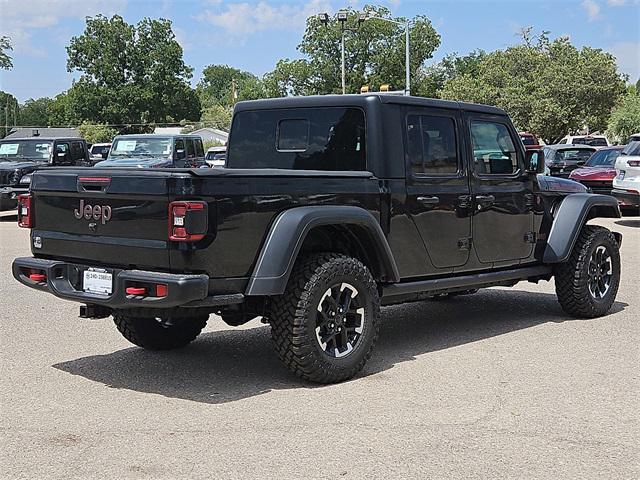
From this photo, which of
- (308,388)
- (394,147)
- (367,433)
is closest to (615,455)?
(367,433)

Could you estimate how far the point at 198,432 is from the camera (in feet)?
16.7

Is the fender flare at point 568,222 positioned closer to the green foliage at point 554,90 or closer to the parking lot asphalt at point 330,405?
the parking lot asphalt at point 330,405

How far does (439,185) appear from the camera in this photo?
7129 mm

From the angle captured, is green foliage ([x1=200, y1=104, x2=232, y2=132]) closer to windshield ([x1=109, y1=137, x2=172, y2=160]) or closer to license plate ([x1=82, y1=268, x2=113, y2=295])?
windshield ([x1=109, y1=137, x2=172, y2=160])

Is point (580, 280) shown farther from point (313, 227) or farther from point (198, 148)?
point (198, 148)

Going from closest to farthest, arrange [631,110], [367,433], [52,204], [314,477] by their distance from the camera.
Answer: [314,477]
[367,433]
[52,204]
[631,110]

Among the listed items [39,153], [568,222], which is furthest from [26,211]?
[39,153]

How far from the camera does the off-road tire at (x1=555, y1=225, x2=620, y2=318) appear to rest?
332 inches

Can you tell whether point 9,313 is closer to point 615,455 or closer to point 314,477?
point 314,477

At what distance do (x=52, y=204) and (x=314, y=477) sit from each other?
291 centimetres

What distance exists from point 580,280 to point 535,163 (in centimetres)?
119

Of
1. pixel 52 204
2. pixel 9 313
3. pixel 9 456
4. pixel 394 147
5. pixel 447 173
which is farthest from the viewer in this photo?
pixel 9 313

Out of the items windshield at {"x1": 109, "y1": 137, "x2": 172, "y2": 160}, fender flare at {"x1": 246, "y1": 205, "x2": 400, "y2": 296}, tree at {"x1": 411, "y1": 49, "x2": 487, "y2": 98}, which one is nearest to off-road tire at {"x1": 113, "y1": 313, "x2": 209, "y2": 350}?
fender flare at {"x1": 246, "y1": 205, "x2": 400, "y2": 296}

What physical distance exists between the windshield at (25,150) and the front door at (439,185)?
15.8m
